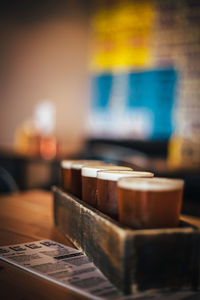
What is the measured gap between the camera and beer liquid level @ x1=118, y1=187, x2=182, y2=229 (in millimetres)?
603

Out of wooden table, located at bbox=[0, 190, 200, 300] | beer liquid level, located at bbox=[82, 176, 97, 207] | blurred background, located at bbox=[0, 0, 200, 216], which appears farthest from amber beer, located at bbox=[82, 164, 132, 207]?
blurred background, located at bbox=[0, 0, 200, 216]

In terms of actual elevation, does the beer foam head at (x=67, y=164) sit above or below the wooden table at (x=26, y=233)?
above

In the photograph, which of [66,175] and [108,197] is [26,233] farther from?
[108,197]

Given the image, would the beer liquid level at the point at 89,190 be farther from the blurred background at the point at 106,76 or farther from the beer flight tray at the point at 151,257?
the blurred background at the point at 106,76

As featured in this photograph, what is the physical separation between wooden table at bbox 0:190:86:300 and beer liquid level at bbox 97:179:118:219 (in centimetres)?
18

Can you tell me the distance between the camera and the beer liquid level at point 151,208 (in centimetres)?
60

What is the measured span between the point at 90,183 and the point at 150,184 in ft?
0.82

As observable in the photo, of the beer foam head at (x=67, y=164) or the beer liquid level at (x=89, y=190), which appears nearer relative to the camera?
the beer liquid level at (x=89, y=190)

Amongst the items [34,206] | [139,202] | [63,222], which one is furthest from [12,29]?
[139,202]

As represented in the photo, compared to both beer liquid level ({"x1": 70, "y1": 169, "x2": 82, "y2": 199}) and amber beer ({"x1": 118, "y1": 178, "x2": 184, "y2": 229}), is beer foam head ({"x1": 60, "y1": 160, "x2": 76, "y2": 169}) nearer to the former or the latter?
beer liquid level ({"x1": 70, "y1": 169, "x2": 82, "y2": 199})

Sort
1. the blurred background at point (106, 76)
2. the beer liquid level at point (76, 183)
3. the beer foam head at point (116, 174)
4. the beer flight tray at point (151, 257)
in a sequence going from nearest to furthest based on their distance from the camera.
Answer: the beer flight tray at point (151, 257) < the beer foam head at point (116, 174) < the beer liquid level at point (76, 183) < the blurred background at point (106, 76)

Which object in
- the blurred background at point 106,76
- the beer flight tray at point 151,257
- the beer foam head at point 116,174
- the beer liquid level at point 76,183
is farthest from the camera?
the blurred background at point 106,76

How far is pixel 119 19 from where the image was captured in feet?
17.8

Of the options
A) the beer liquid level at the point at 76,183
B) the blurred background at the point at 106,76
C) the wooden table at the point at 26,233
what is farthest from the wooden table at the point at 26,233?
the blurred background at the point at 106,76
